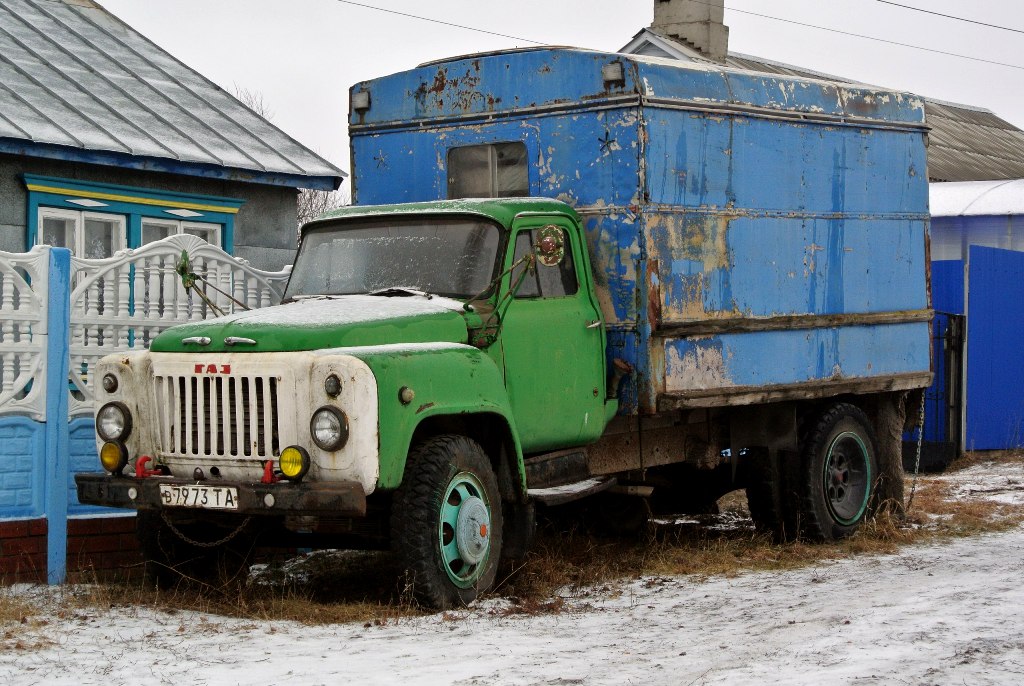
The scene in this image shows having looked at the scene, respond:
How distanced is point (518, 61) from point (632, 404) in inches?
92.1

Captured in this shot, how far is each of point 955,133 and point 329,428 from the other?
27430 mm

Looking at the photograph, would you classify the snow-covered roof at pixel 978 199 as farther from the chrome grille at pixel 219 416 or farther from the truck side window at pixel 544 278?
the chrome grille at pixel 219 416

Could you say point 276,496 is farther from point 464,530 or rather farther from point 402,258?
point 402,258

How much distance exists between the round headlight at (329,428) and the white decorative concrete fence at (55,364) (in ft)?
7.78

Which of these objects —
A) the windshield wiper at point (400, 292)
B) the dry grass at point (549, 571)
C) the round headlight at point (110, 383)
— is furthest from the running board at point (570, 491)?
the round headlight at point (110, 383)

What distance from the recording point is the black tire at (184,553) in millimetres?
7879

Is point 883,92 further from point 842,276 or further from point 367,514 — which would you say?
point 367,514

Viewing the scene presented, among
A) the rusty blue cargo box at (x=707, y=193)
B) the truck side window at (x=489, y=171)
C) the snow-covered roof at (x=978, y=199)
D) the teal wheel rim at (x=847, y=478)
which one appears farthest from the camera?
the snow-covered roof at (x=978, y=199)

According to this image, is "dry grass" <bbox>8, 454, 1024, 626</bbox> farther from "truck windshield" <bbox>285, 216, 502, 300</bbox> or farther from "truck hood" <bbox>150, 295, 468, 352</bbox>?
"truck windshield" <bbox>285, 216, 502, 300</bbox>

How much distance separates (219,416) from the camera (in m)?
7.25

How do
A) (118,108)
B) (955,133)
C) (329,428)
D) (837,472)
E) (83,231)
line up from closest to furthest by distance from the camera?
(329,428) < (837,472) < (83,231) < (118,108) < (955,133)

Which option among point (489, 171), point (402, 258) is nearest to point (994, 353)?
point (489, 171)

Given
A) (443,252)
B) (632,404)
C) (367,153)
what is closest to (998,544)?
(632,404)

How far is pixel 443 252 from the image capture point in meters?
8.12
